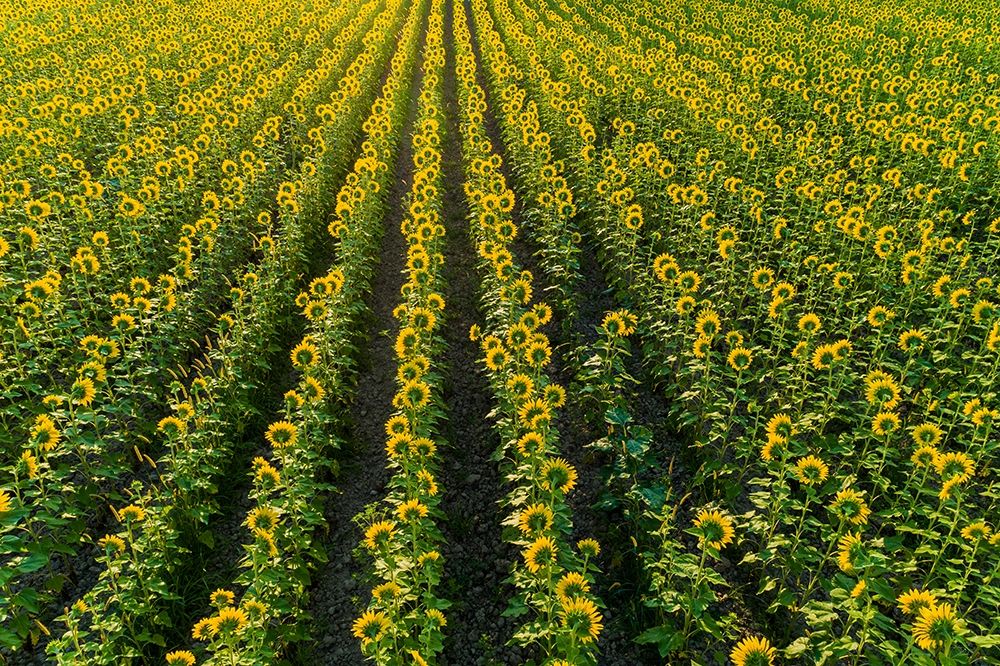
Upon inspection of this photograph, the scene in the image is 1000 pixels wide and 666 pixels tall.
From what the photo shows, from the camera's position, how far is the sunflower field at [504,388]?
4352mm

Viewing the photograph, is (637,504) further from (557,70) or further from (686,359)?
(557,70)

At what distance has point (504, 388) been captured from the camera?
6008 millimetres

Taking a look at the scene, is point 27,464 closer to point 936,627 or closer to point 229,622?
point 229,622

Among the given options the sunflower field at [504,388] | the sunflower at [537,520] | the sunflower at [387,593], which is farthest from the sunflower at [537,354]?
the sunflower at [387,593]

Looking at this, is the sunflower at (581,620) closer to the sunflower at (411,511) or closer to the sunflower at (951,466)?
the sunflower at (411,511)

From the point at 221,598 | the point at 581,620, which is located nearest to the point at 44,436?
the point at 221,598

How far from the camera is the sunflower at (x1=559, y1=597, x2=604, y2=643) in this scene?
3531mm

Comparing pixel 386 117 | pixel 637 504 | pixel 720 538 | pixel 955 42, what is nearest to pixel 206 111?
pixel 386 117

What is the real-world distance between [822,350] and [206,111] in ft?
43.4

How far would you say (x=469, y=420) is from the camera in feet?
23.2

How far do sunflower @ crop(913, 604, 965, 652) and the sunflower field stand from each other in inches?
1.3

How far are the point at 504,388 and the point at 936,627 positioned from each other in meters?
3.78

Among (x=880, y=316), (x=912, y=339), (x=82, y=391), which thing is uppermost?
(x=82, y=391)

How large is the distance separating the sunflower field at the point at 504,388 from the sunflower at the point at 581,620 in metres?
0.04
